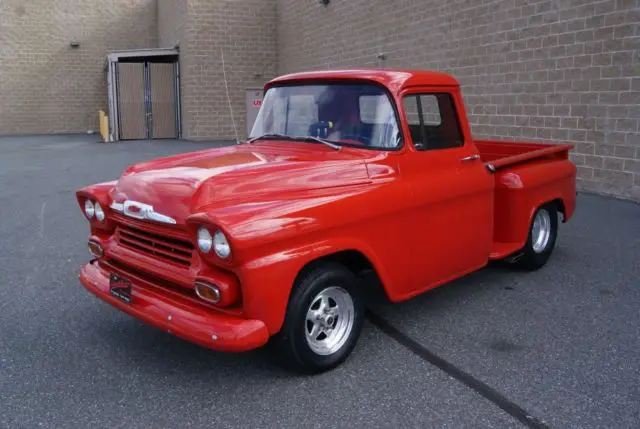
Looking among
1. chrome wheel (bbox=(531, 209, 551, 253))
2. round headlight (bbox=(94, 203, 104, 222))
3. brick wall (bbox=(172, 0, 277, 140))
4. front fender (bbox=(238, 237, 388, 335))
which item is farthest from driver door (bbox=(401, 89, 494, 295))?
brick wall (bbox=(172, 0, 277, 140))

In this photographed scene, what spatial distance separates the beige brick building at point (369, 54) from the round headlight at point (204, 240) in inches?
211

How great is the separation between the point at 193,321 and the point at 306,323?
66 centimetres

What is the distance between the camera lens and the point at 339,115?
439 centimetres

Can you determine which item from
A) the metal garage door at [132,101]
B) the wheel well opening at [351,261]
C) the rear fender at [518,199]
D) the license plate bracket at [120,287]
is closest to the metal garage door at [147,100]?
the metal garage door at [132,101]

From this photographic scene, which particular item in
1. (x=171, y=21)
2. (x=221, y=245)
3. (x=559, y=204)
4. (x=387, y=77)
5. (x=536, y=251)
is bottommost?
(x=536, y=251)

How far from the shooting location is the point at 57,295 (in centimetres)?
522

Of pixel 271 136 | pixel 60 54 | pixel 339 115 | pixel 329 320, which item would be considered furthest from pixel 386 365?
pixel 60 54

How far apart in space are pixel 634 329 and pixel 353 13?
1330cm

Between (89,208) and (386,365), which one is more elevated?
(89,208)

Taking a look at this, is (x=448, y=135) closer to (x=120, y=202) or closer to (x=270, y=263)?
(x=270, y=263)

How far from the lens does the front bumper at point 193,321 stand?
3.19 m

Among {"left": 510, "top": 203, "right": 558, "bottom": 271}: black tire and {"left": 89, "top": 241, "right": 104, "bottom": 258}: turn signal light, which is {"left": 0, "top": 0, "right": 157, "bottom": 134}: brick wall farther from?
{"left": 89, "top": 241, "right": 104, "bottom": 258}: turn signal light

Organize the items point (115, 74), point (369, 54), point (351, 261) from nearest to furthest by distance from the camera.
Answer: point (351, 261) → point (369, 54) → point (115, 74)

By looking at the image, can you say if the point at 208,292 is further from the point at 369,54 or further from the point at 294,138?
the point at 369,54
